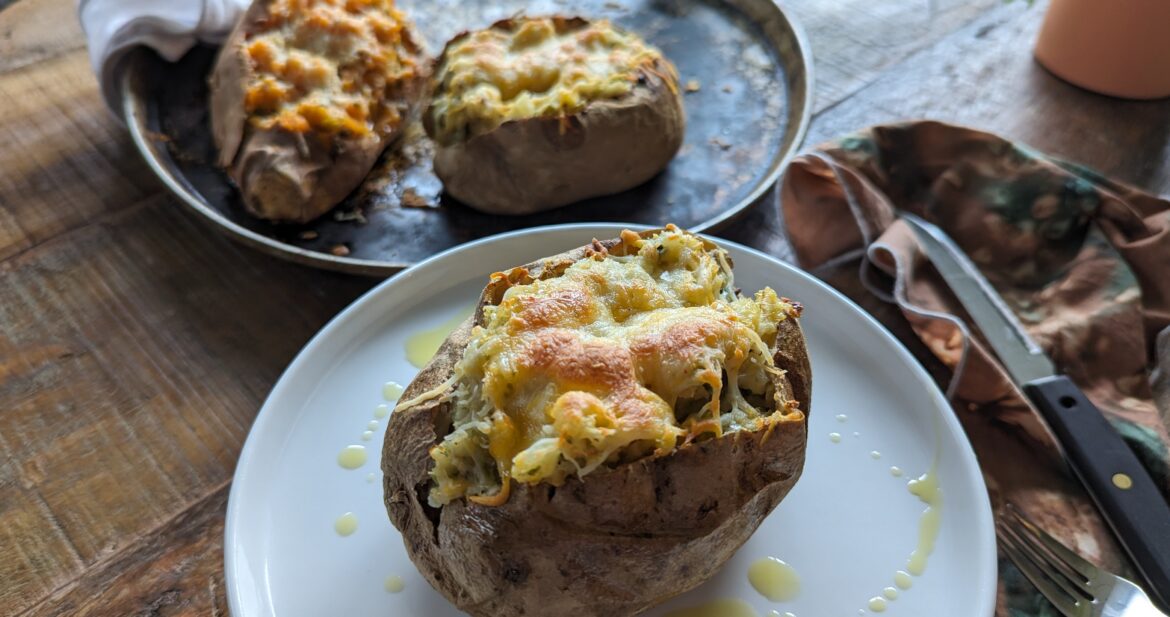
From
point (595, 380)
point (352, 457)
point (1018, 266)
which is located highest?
point (595, 380)

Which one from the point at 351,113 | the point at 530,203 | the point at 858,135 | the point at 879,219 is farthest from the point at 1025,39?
the point at 351,113

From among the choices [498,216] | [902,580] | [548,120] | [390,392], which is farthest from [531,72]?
[902,580]

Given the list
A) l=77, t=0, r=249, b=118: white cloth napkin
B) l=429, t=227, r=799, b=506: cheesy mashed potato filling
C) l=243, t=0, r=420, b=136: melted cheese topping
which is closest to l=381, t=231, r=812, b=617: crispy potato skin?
l=429, t=227, r=799, b=506: cheesy mashed potato filling

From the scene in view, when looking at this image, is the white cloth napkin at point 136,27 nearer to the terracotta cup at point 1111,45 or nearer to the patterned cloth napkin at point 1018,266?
the patterned cloth napkin at point 1018,266

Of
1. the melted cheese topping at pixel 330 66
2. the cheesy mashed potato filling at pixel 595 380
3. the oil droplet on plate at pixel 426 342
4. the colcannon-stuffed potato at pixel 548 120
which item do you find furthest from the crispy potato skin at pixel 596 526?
the melted cheese topping at pixel 330 66

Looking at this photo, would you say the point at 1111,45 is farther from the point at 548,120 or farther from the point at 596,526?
the point at 596,526

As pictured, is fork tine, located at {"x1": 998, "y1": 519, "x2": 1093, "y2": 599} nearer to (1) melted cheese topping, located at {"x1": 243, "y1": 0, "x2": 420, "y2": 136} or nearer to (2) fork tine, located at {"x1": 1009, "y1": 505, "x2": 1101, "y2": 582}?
(2) fork tine, located at {"x1": 1009, "y1": 505, "x2": 1101, "y2": 582}

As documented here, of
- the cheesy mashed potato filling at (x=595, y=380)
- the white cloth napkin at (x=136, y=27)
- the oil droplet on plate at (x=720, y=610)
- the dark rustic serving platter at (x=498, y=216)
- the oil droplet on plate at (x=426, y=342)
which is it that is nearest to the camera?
the cheesy mashed potato filling at (x=595, y=380)
